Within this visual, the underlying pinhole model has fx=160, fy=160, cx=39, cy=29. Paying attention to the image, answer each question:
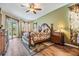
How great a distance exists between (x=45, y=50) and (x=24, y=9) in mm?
993

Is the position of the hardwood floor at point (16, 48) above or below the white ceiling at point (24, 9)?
below

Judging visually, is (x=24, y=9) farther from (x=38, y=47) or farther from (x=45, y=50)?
(x=45, y=50)

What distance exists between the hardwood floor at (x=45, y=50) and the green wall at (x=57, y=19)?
0.21 meters

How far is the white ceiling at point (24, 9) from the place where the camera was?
3389mm

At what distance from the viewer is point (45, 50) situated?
11.4ft

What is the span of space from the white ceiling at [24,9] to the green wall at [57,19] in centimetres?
9

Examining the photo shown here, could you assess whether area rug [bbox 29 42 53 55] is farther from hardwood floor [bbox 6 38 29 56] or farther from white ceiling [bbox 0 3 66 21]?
white ceiling [bbox 0 3 66 21]

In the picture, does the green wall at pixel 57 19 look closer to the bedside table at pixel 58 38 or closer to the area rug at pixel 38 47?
the bedside table at pixel 58 38

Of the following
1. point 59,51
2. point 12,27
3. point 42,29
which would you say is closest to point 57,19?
point 42,29

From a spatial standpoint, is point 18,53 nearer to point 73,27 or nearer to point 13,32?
point 13,32

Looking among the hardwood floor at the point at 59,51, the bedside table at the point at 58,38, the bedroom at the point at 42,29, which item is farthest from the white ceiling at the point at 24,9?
the hardwood floor at the point at 59,51

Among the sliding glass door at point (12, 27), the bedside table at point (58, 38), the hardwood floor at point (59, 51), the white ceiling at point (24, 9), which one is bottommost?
the hardwood floor at point (59, 51)

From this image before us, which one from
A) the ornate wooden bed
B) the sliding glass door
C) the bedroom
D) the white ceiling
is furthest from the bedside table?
the sliding glass door

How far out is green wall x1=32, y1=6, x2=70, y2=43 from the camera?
3.43 meters
